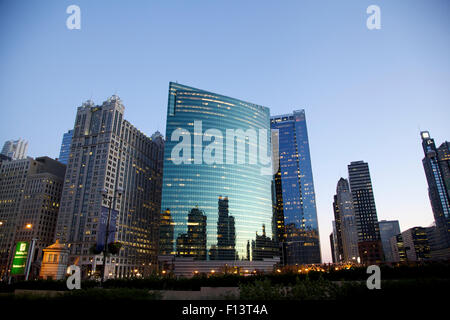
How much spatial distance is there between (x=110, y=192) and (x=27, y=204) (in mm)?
54531

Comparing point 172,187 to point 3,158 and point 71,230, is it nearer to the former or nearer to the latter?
point 71,230

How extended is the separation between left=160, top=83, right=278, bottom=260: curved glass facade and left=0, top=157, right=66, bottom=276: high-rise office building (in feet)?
206

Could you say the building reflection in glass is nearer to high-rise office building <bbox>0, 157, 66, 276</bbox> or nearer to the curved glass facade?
the curved glass facade

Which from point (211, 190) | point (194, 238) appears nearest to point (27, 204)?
point (194, 238)

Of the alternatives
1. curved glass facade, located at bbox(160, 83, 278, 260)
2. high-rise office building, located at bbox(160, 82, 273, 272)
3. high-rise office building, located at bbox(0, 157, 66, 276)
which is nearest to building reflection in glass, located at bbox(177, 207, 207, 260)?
curved glass facade, located at bbox(160, 83, 278, 260)

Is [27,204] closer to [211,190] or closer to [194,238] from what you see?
[194,238]

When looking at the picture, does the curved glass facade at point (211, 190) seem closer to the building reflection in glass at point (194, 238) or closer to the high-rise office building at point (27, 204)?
the building reflection in glass at point (194, 238)

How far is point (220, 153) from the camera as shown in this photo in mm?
144875

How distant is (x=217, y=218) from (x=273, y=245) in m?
41.4

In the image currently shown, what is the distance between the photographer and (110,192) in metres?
128

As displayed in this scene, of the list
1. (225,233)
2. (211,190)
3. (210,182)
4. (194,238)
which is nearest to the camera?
(194,238)

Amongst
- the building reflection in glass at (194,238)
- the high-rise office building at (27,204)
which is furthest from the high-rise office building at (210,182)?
the high-rise office building at (27,204)

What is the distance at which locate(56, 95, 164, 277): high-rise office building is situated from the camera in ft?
409
